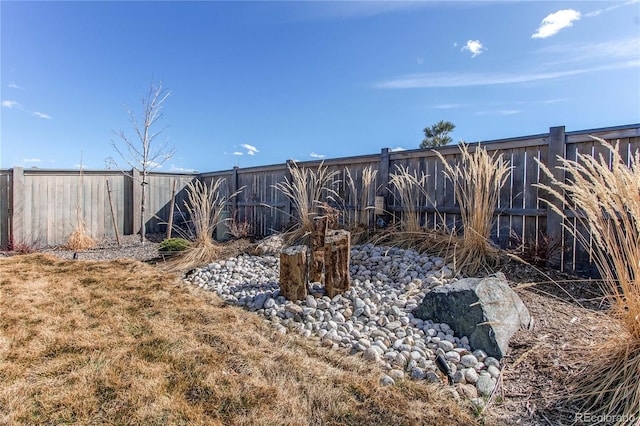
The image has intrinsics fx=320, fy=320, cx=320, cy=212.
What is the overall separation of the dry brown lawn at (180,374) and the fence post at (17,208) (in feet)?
13.8

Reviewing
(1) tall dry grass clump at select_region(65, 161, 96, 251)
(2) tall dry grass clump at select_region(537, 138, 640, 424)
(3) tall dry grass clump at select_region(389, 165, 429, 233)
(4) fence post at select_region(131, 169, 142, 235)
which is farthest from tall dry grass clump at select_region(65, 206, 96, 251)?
(2) tall dry grass clump at select_region(537, 138, 640, 424)

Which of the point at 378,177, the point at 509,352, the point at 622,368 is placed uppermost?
the point at 378,177

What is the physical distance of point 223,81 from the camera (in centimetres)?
568

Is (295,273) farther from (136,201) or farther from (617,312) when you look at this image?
(136,201)

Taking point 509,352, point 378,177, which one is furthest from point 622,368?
point 378,177

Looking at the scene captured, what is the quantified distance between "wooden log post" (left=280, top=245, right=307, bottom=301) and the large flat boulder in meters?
0.90

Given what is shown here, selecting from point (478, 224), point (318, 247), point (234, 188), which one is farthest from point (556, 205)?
point (234, 188)

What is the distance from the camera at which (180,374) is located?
1.57m

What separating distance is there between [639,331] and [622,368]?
178mm

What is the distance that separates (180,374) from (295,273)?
1.18 metres

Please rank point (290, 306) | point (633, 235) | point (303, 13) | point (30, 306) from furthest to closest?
point (303, 13) → point (30, 306) → point (290, 306) → point (633, 235)

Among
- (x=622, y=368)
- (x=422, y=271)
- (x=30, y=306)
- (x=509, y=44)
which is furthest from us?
(x=509, y=44)

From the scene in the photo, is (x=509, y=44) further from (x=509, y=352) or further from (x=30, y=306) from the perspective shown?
(x=30, y=306)

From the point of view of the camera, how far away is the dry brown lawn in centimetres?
129
